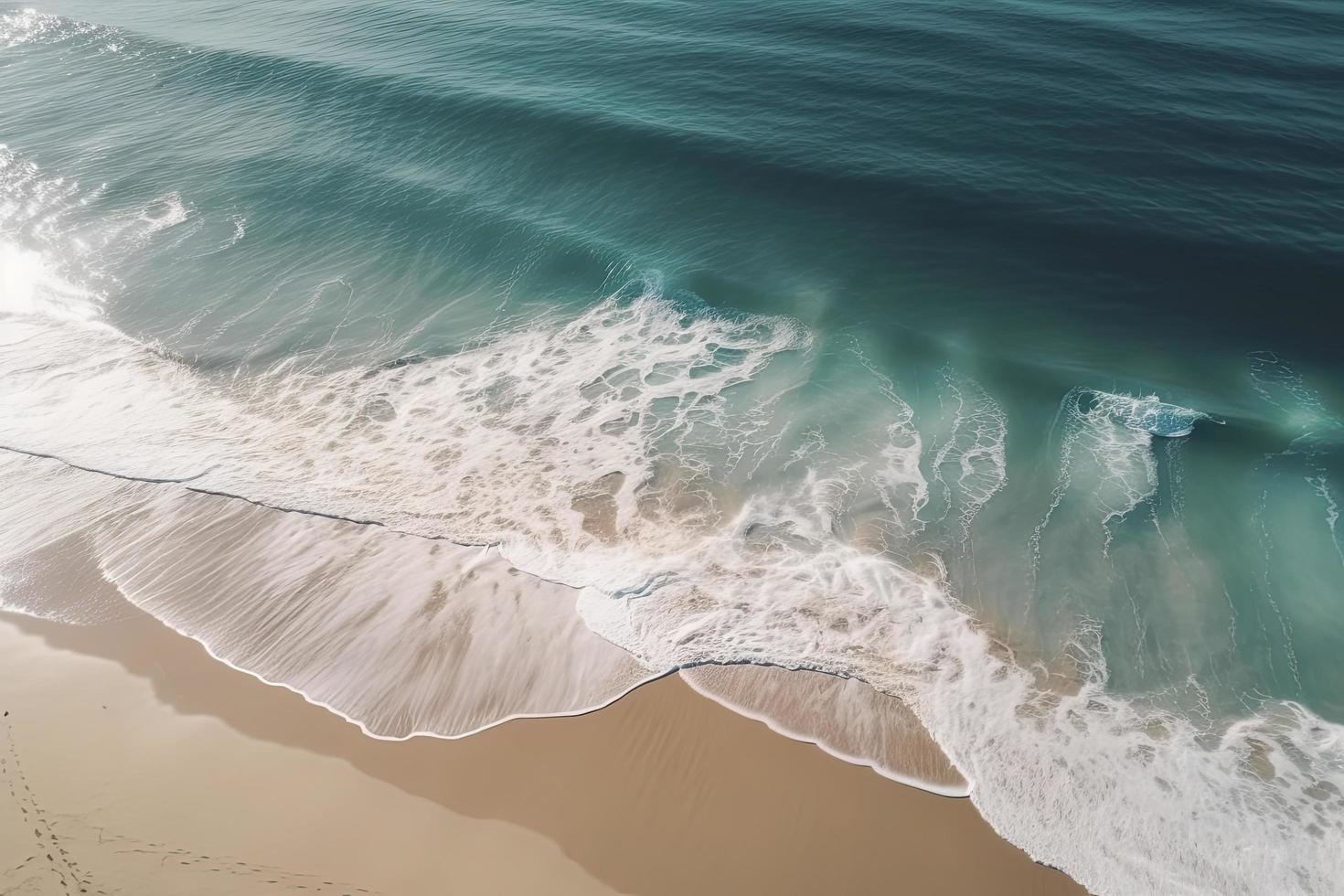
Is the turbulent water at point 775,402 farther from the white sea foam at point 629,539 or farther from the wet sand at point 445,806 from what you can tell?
the wet sand at point 445,806

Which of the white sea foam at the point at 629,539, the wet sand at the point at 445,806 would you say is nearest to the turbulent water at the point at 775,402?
the white sea foam at the point at 629,539

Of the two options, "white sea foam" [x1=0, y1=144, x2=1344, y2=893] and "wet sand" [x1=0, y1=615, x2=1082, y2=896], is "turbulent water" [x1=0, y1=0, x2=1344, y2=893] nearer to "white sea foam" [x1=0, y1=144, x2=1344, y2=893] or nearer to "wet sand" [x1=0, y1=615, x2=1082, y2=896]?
"white sea foam" [x1=0, y1=144, x2=1344, y2=893]

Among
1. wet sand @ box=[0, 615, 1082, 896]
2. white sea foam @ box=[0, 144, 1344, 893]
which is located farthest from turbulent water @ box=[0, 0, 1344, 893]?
wet sand @ box=[0, 615, 1082, 896]

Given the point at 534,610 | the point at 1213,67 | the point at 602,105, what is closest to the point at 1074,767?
the point at 534,610

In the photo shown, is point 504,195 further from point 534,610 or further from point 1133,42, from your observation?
point 1133,42

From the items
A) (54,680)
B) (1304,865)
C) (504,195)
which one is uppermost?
(504,195)

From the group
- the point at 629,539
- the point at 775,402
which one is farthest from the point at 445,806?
the point at 775,402
